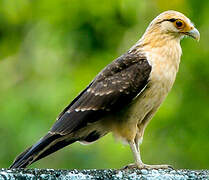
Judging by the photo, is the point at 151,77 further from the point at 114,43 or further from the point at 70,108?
the point at 114,43

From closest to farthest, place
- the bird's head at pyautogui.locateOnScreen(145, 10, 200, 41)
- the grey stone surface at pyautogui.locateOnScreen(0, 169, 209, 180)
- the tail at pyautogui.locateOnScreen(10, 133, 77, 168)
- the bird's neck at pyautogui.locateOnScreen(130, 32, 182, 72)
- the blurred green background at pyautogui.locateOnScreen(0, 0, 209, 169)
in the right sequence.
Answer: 1. the grey stone surface at pyautogui.locateOnScreen(0, 169, 209, 180)
2. the tail at pyautogui.locateOnScreen(10, 133, 77, 168)
3. the bird's neck at pyautogui.locateOnScreen(130, 32, 182, 72)
4. the bird's head at pyautogui.locateOnScreen(145, 10, 200, 41)
5. the blurred green background at pyautogui.locateOnScreen(0, 0, 209, 169)

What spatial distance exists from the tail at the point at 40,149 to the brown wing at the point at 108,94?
8 cm

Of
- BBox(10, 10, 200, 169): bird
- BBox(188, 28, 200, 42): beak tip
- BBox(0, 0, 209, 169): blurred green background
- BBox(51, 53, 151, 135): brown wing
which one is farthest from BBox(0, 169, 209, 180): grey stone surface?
BBox(0, 0, 209, 169): blurred green background

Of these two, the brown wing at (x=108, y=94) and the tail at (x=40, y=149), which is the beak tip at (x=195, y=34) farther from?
the tail at (x=40, y=149)

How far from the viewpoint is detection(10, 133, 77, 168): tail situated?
17.0 feet

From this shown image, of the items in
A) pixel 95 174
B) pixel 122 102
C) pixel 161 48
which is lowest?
pixel 95 174

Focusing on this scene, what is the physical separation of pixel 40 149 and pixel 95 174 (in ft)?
4.29

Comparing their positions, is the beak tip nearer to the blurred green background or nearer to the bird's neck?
the bird's neck

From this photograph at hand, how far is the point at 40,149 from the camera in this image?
523 cm

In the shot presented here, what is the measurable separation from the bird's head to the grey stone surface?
72.4 inches

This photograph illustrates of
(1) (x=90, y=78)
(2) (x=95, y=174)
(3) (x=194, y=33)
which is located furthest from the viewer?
(1) (x=90, y=78)

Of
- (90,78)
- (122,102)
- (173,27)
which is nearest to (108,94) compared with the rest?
(122,102)

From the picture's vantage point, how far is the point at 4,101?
24.3ft

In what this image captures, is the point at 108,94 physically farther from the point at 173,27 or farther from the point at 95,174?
the point at 95,174
